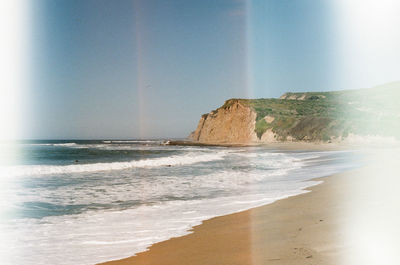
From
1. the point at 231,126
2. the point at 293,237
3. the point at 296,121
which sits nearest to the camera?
the point at 293,237

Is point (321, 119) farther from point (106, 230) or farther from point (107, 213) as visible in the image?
point (106, 230)

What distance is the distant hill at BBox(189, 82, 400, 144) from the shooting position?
48531 millimetres

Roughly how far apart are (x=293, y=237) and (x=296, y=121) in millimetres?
61122

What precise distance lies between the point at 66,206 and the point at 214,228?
4361 mm

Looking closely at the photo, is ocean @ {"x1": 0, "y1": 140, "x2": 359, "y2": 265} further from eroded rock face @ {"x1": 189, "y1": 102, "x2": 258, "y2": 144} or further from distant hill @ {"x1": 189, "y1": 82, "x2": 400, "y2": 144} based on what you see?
eroded rock face @ {"x1": 189, "y1": 102, "x2": 258, "y2": 144}

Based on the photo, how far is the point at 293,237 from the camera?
4523 mm

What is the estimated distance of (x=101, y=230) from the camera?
226 inches

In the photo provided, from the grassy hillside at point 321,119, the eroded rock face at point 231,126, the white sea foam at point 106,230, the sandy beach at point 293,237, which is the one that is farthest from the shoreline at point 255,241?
the eroded rock face at point 231,126

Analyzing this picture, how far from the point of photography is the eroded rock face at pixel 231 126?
75062 millimetres

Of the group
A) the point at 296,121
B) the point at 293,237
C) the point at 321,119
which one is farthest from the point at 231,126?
the point at 293,237

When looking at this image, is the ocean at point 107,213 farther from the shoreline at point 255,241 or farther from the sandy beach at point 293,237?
the sandy beach at point 293,237

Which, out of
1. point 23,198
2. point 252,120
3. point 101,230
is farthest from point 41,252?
point 252,120

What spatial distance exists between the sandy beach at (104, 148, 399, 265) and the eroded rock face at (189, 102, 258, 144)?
6394 cm

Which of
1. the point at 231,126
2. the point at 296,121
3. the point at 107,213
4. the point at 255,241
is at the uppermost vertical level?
the point at 296,121
